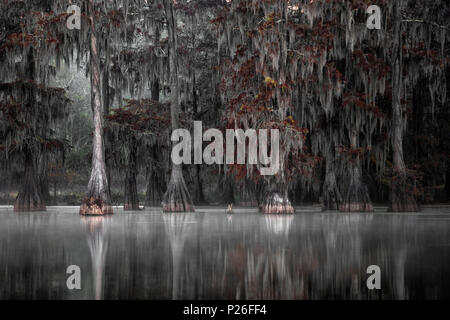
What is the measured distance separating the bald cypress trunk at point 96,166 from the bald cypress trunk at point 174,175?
2.74m

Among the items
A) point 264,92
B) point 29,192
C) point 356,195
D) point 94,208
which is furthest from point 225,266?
point 29,192

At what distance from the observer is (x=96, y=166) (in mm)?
20859

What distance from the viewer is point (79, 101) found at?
49875 mm

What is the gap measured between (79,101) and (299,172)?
3400 cm

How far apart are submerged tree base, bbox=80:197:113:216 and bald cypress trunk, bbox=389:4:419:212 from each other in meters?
10.6

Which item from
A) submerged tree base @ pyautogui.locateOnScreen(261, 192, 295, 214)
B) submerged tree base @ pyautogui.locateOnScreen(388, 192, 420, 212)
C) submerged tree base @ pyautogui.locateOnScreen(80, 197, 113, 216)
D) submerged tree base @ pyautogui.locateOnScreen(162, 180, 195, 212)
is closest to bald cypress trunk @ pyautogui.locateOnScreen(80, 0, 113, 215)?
submerged tree base @ pyautogui.locateOnScreen(80, 197, 113, 216)

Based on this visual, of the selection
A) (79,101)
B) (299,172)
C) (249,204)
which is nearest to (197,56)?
(249,204)

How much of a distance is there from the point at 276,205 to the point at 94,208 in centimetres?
640

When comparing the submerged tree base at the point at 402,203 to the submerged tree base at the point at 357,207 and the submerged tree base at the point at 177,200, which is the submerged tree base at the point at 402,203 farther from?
the submerged tree base at the point at 177,200

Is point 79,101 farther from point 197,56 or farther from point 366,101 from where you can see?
point 366,101

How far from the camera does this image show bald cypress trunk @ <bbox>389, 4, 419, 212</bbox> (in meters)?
21.0

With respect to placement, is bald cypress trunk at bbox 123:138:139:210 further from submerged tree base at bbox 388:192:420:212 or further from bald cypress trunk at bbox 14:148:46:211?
submerged tree base at bbox 388:192:420:212

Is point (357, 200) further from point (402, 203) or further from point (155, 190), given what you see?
point (155, 190)

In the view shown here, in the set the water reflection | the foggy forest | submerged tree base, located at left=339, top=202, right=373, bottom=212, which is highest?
the foggy forest
